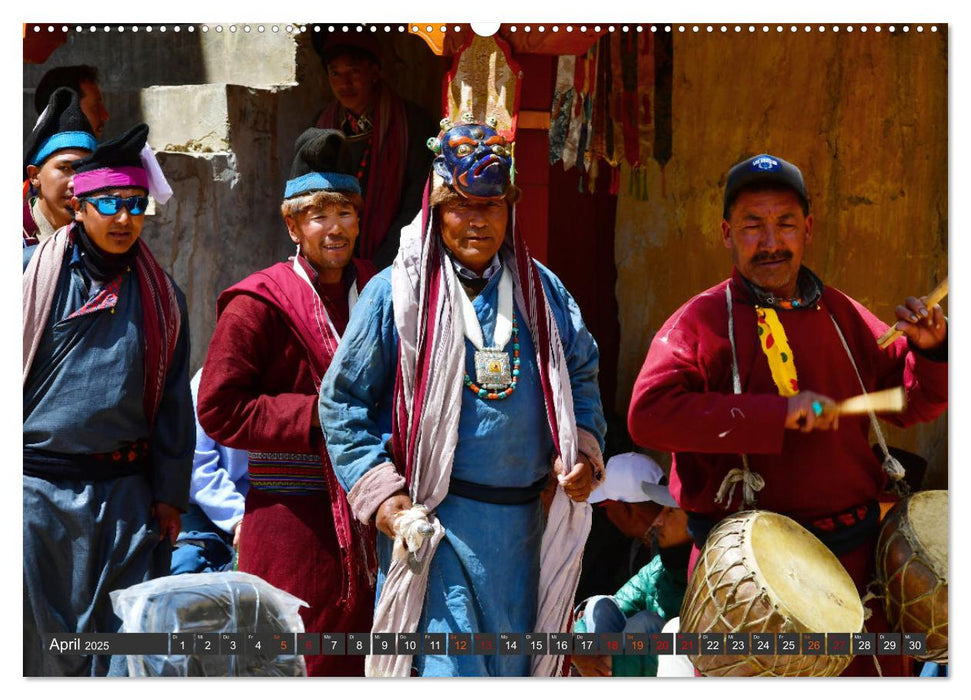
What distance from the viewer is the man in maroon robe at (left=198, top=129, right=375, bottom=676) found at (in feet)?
18.6

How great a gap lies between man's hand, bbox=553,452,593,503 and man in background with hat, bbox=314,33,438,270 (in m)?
1.74

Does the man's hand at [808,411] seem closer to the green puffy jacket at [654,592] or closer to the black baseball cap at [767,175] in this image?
the black baseball cap at [767,175]

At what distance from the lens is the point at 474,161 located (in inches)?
211

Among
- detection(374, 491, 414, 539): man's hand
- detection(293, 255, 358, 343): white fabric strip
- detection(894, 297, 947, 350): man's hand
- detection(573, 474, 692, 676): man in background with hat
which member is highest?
detection(293, 255, 358, 343): white fabric strip

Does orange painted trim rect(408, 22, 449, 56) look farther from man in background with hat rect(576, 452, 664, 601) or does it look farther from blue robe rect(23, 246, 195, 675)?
man in background with hat rect(576, 452, 664, 601)

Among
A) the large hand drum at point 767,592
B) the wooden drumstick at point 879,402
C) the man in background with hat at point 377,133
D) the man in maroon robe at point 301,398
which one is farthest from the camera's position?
the man in background with hat at point 377,133

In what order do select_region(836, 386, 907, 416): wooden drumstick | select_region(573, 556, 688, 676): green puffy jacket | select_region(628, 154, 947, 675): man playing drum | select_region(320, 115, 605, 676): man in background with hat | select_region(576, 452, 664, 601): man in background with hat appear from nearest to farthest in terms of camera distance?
select_region(320, 115, 605, 676): man in background with hat, select_region(628, 154, 947, 675): man playing drum, select_region(836, 386, 907, 416): wooden drumstick, select_region(573, 556, 688, 676): green puffy jacket, select_region(576, 452, 664, 601): man in background with hat

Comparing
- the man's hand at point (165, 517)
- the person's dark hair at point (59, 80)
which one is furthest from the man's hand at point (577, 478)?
Result: the person's dark hair at point (59, 80)

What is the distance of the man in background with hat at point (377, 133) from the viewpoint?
6.86 m

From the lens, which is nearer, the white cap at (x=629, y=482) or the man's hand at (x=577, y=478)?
the man's hand at (x=577, y=478)

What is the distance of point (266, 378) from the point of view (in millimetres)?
5820

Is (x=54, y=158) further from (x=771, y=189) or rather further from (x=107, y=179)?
(x=771, y=189)

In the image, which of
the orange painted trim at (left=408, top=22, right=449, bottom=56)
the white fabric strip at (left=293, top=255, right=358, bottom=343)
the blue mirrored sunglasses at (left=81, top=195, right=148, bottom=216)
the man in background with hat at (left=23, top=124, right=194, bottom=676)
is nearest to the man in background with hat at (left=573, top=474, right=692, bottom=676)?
the white fabric strip at (left=293, top=255, right=358, bottom=343)

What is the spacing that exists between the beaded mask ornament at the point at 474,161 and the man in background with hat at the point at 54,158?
136 cm
